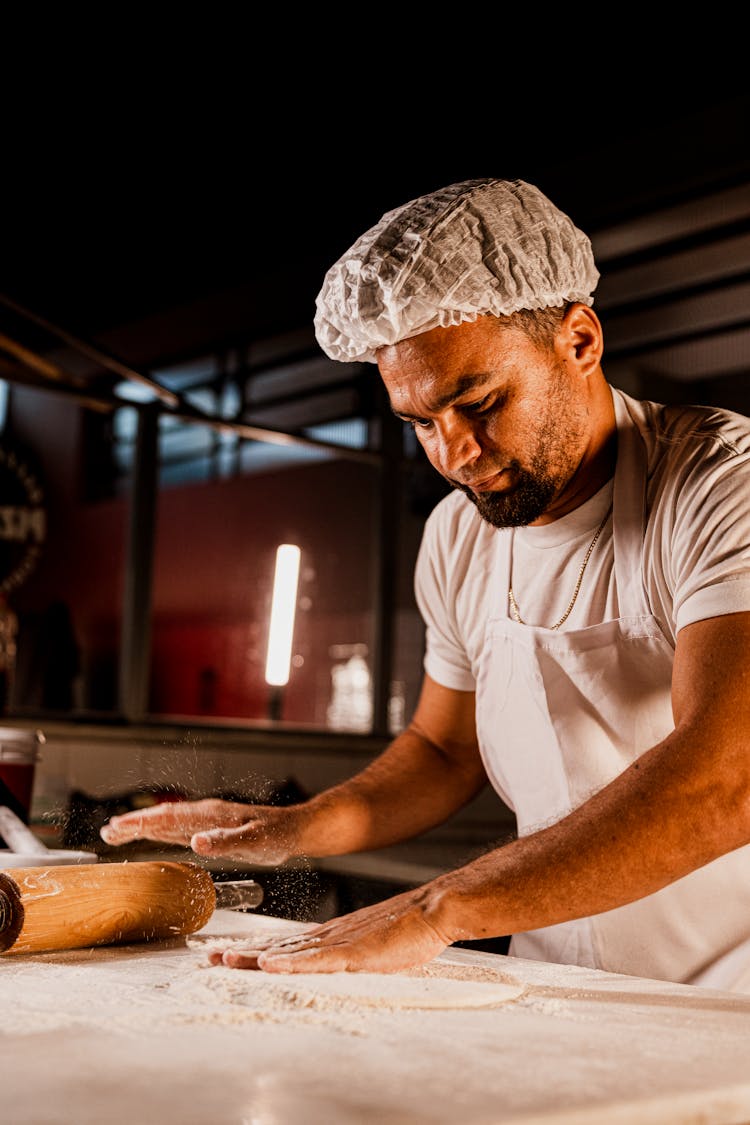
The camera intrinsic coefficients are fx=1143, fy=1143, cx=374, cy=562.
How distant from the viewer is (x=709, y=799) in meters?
1.09

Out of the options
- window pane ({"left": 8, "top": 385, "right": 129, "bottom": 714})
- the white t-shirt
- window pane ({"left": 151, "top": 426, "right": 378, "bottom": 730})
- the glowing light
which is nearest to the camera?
the white t-shirt

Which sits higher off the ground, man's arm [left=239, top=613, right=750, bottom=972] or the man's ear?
the man's ear

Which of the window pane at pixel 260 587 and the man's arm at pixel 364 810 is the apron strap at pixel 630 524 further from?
the window pane at pixel 260 587

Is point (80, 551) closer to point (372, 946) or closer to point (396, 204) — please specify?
point (396, 204)

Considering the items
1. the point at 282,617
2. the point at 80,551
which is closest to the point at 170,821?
the point at 282,617

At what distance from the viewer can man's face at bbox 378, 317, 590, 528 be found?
1.31m

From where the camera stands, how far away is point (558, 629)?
1480 millimetres

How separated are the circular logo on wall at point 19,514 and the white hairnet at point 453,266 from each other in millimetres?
2725

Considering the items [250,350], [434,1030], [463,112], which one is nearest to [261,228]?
[463,112]

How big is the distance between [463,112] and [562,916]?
1.99 meters

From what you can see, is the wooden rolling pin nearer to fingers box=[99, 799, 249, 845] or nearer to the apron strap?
fingers box=[99, 799, 249, 845]

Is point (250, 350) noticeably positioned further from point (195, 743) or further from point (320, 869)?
point (320, 869)

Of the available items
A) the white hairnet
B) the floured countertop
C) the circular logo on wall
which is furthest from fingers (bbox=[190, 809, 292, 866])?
the circular logo on wall

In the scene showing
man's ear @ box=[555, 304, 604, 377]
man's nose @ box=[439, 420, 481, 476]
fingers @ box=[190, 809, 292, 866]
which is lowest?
fingers @ box=[190, 809, 292, 866]
